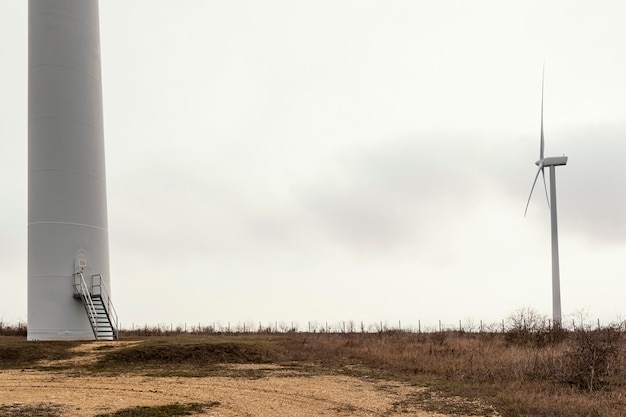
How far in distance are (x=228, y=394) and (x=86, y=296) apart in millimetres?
17499

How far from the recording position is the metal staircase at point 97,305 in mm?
29781

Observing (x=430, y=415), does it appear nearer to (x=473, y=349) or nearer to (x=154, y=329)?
(x=473, y=349)

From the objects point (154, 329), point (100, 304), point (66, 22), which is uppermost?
point (66, 22)

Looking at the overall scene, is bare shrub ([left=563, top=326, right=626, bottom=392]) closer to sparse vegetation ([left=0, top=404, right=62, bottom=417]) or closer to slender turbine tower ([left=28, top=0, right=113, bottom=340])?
sparse vegetation ([left=0, top=404, right=62, bottom=417])

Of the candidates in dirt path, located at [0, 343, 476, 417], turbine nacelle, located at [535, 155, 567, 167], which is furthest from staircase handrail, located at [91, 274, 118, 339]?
turbine nacelle, located at [535, 155, 567, 167]

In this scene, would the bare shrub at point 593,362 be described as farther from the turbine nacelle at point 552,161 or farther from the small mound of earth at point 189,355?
the turbine nacelle at point 552,161

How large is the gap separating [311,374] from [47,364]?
910 centimetres

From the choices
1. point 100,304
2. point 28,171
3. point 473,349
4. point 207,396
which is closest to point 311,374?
point 207,396

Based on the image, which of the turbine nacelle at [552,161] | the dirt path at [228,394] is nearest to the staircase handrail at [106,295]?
the dirt path at [228,394]

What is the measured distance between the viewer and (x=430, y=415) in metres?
12.1

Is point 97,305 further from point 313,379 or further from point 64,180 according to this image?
point 313,379

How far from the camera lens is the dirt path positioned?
1255 centimetres

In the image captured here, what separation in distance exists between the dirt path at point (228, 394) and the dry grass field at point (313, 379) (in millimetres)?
25

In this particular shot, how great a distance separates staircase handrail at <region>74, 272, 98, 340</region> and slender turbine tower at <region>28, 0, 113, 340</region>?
1.8 inches
